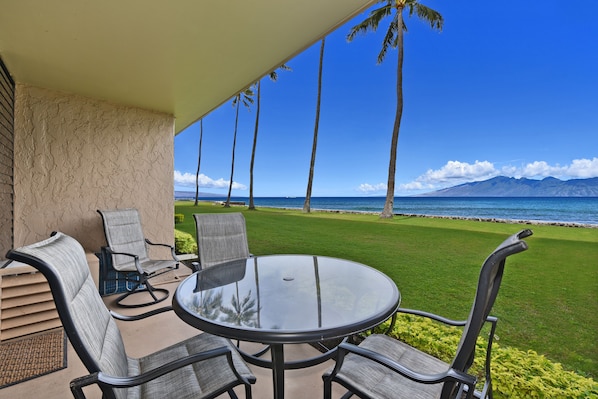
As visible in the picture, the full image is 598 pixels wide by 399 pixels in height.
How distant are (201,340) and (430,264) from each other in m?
3.69

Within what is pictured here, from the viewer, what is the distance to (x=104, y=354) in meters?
1.04

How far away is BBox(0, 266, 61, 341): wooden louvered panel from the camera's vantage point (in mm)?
2281

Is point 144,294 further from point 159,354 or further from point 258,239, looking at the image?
point 258,239

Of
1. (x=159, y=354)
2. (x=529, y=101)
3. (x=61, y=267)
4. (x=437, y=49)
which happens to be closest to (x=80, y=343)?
(x=61, y=267)

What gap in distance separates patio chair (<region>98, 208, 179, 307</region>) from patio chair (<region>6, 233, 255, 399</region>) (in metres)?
1.93

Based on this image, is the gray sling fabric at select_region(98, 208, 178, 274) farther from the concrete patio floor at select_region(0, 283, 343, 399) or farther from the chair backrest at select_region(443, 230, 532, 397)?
the chair backrest at select_region(443, 230, 532, 397)

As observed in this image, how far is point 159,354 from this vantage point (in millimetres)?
1498

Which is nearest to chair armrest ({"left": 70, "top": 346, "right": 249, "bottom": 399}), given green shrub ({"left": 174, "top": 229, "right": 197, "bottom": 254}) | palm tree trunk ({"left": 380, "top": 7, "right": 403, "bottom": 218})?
green shrub ({"left": 174, "top": 229, "right": 197, "bottom": 254})

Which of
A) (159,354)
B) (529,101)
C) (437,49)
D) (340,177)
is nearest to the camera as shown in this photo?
(159,354)

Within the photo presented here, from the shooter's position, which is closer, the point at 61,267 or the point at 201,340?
the point at 61,267

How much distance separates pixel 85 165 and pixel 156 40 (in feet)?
7.15

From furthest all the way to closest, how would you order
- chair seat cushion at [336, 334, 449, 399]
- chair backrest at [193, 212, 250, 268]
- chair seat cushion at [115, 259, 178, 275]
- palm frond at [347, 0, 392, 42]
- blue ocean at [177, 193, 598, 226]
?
blue ocean at [177, 193, 598, 226] < palm frond at [347, 0, 392, 42] < chair seat cushion at [115, 259, 178, 275] < chair backrest at [193, 212, 250, 268] < chair seat cushion at [336, 334, 449, 399]

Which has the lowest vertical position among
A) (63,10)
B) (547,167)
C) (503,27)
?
(63,10)

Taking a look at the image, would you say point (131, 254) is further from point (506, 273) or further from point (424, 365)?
point (506, 273)
